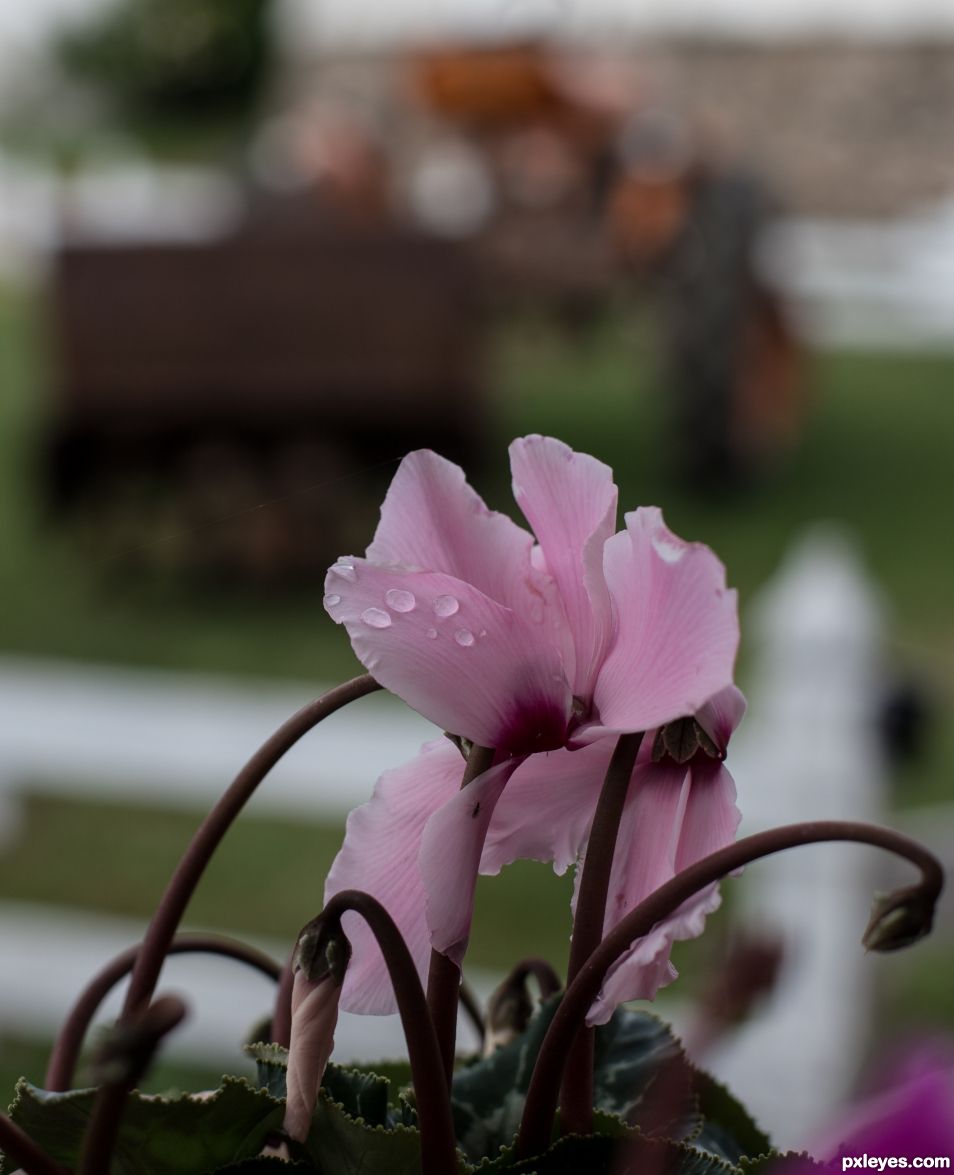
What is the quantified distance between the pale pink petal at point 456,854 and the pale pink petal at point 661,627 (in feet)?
0.11

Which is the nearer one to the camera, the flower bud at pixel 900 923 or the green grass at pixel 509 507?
the flower bud at pixel 900 923

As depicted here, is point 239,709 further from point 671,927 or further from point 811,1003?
point 671,927

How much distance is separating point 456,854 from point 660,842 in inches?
1.9

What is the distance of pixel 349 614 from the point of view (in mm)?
372

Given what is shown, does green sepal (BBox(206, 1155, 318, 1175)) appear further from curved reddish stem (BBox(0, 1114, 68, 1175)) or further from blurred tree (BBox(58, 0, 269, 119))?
blurred tree (BBox(58, 0, 269, 119))

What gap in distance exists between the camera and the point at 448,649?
1.22 ft

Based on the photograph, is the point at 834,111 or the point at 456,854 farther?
the point at 834,111

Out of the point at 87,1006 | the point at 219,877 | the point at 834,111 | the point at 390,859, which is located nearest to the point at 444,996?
the point at 390,859

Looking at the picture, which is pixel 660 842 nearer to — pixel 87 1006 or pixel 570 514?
pixel 570 514

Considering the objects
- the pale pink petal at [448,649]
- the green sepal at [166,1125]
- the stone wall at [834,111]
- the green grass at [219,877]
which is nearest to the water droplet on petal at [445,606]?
the pale pink petal at [448,649]

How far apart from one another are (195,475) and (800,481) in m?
2.69

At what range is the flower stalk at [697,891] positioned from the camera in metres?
0.35

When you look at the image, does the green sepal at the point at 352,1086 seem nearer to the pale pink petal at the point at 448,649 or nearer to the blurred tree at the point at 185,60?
the pale pink petal at the point at 448,649

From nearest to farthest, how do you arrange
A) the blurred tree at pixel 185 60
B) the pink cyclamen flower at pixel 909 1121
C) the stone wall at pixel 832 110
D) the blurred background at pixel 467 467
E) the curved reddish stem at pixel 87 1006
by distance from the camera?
1. the pink cyclamen flower at pixel 909 1121
2. the curved reddish stem at pixel 87 1006
3. the blurred background at pixel 467 467
4. the stone wall at pixel 832 110
5. the blurred tree at pixel 185 60
